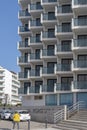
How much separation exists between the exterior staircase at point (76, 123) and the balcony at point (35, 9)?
72.7 feet

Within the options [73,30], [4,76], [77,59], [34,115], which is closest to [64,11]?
[73,30]

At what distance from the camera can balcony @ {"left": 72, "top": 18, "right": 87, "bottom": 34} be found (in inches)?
1851

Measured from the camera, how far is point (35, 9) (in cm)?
5572

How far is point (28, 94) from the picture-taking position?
174 feet

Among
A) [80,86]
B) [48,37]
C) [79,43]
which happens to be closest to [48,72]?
[48,37]

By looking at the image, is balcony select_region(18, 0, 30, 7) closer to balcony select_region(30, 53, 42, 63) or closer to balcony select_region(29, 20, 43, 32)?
balcony select_region(29, 20, 43, 32)

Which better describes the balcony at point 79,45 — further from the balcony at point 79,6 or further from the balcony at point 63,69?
the balcony at point 79,6

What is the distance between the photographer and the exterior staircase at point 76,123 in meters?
29.9

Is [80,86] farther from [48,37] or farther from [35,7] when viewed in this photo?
[35,7]

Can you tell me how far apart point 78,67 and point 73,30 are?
5062 mm

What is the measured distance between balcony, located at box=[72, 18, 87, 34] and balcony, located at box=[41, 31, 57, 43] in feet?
17.9

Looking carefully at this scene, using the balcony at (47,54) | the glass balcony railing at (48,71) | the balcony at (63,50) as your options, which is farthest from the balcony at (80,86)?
the balcony at (47,54)

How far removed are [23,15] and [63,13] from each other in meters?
10.7

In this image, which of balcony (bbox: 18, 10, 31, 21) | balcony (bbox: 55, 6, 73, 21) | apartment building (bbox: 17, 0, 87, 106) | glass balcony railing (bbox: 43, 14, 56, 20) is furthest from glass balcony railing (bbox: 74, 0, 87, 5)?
balcony (bbox: 18, 10, 31, 21)
